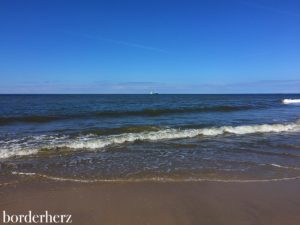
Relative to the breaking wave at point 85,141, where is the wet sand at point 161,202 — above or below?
below

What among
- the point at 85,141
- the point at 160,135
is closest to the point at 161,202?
the point at 85,141

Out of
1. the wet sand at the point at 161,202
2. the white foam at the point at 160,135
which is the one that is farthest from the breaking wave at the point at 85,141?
the wet sand at the point at 161,202

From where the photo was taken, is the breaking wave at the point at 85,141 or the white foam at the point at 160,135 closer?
the breaking wave at the point at 85,141

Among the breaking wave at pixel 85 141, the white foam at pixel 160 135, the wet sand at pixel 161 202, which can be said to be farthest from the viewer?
the white foam at pixel 160 135

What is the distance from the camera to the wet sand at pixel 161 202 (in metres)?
4.68

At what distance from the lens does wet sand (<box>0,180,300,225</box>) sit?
468 cm

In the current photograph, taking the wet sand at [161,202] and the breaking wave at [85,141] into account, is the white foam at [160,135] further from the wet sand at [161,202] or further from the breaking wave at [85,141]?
the wet sand at [161,202]

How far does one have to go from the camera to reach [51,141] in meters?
11.8

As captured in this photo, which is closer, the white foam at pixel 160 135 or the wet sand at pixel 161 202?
the wet sand at pixel 161 202

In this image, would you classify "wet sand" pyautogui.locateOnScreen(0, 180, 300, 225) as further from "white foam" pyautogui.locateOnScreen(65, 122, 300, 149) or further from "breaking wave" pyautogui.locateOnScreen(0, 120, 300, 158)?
"white foam" pyautogui.locateOnScreen(65, 122, 300, 149)

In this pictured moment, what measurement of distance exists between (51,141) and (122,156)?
3.94 m

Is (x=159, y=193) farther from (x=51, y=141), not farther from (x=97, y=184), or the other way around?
(x=51, y=141)

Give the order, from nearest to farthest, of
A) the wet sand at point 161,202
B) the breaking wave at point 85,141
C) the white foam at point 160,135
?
the wet sand at point 161,202 < the breaking wave at point 85,141 < the white foam at point 160,135

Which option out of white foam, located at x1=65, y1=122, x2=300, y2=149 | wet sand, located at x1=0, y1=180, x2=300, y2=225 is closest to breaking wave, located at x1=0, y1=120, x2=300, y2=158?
white foam, located at x1=65, y1=122, x2=300, y2=149
